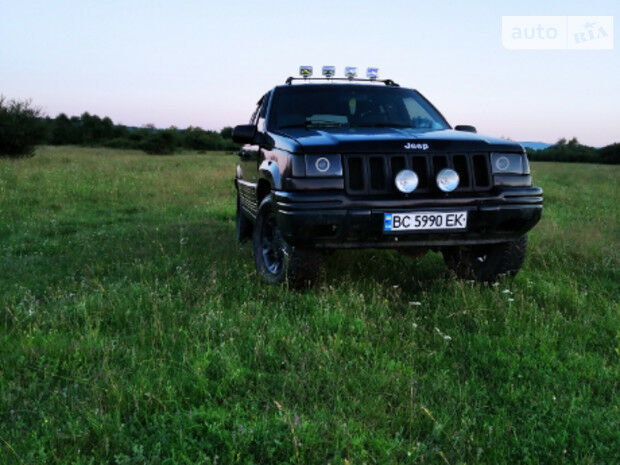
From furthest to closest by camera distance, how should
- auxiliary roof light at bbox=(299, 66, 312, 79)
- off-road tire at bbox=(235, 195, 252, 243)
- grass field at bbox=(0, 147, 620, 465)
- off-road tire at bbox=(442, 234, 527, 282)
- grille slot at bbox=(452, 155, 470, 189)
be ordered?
off-road tire at bbox=(235, 195, 252, 243), auxiliary roof light at bbox=(299, 66, 312, 79), off-road tire at bbox=(442, 234, 527, 282), grille slot at bbox=(452, 155, 470, 189), grass field at bbox=(0, 147, 620, 465)

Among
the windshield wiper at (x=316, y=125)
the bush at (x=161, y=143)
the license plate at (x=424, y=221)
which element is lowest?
the license plate at (x=424, y=221)

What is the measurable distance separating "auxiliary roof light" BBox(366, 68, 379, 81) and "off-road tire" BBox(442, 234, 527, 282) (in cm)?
216

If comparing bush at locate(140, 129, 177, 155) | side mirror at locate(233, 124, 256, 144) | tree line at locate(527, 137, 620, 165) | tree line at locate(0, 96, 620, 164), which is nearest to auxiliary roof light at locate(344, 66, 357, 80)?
side mirror at locate(233, 124, 256, 144)

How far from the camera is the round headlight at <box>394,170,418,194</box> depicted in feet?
12.5

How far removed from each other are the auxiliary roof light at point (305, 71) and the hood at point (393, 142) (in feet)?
5.51

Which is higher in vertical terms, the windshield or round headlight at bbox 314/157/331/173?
the windshield

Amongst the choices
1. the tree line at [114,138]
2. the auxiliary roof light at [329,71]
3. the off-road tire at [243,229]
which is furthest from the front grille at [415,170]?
the tree line at [114,138]

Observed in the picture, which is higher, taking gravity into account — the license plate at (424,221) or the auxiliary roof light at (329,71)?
the auxiliary roof light at (329,71)

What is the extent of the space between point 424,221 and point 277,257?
139 centimetres

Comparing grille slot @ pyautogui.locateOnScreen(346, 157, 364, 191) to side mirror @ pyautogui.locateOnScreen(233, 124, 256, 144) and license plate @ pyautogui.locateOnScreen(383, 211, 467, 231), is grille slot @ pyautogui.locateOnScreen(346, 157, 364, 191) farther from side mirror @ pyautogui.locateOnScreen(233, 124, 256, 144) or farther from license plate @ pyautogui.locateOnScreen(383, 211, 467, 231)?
side mirror @ pyautogui.locateOnScreen(233, 124, 256, 144)

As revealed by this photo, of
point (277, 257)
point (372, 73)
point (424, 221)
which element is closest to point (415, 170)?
point (424, 221)

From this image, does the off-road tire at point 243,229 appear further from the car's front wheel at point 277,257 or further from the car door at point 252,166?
the car's front wheel at point 277,257

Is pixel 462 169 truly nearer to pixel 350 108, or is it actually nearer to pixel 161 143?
pixel 350 108

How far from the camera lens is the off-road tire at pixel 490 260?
14.7ft
